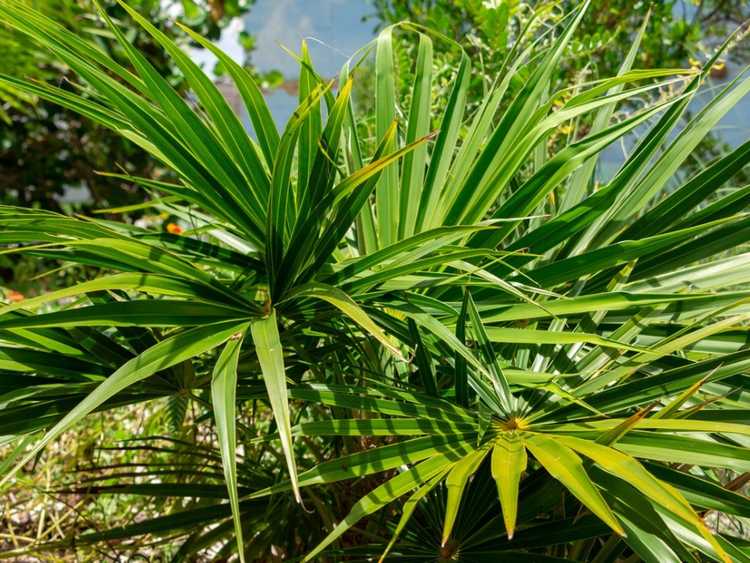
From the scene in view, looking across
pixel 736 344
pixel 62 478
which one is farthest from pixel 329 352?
pixel 62 478

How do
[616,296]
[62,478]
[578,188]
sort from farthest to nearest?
[62,478], [578,188], [616,296]

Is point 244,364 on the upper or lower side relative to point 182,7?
lower

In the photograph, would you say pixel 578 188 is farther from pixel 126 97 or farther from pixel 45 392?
pixel 45 392

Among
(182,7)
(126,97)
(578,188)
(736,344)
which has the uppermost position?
(182,7)

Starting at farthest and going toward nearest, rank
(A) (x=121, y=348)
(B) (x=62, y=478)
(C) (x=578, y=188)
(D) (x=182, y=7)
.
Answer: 1. (D) (x=182, y=7)
2. (B) (x=62, y=478)
3. (C) (x=578, y=188)
4. (A) (x=121, y=348)

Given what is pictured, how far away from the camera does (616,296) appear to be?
95cm

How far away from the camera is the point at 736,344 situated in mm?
1036

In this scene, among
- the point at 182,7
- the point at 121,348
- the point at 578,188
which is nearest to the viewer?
the point at 121,348

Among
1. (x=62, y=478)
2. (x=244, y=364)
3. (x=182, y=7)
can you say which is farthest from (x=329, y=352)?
(x=182, y=7)

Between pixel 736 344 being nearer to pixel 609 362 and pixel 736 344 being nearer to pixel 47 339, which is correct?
pixel 609 362

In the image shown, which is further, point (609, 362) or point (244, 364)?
point (244, 364)

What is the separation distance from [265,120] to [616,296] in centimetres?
53

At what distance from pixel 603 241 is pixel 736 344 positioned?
0.26m

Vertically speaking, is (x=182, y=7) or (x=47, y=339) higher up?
(x=182, y=7)
